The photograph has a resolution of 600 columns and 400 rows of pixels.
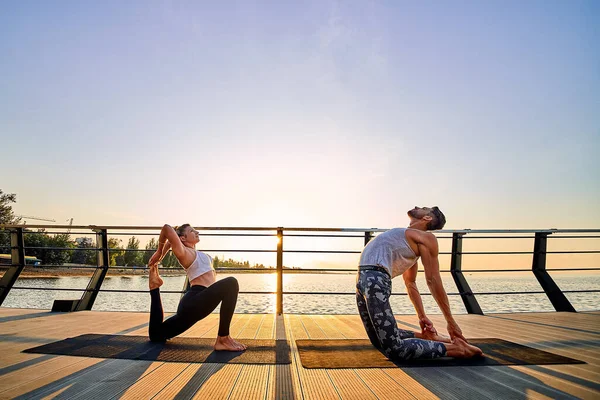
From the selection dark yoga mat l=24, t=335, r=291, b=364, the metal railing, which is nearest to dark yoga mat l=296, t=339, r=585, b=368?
dark yoga mat l=24, t=335, r=291, b=364

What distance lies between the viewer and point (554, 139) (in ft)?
46.0

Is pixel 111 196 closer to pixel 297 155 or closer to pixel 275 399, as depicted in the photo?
pixel 297 155

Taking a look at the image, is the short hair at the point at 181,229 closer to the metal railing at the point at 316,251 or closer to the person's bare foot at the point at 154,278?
the person's bare foot at the point at 154,278

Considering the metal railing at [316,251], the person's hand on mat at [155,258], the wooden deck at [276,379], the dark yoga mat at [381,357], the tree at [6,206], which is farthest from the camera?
the tree at [6,206]

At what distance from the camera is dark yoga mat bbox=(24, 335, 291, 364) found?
1982 mm

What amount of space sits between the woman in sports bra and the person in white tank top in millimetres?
849

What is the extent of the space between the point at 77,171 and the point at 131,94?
46.0 ft

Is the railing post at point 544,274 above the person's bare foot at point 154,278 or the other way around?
the other way around

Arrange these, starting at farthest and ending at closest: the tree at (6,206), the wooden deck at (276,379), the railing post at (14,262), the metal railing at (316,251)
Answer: the tree at (6,206) → the railing post at (14,262) → the metal railing at (316,251) → the wooden deck at (276,379)

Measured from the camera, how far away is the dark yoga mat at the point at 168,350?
1982 mm

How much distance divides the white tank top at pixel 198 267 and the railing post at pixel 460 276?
2.99 metres

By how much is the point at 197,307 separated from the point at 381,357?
1.17m

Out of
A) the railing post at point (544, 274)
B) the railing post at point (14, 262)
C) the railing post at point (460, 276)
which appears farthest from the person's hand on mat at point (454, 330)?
the railing post at point (14, 262)

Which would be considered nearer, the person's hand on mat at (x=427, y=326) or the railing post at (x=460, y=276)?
the person's hand on mat at (x=427, y=326)
